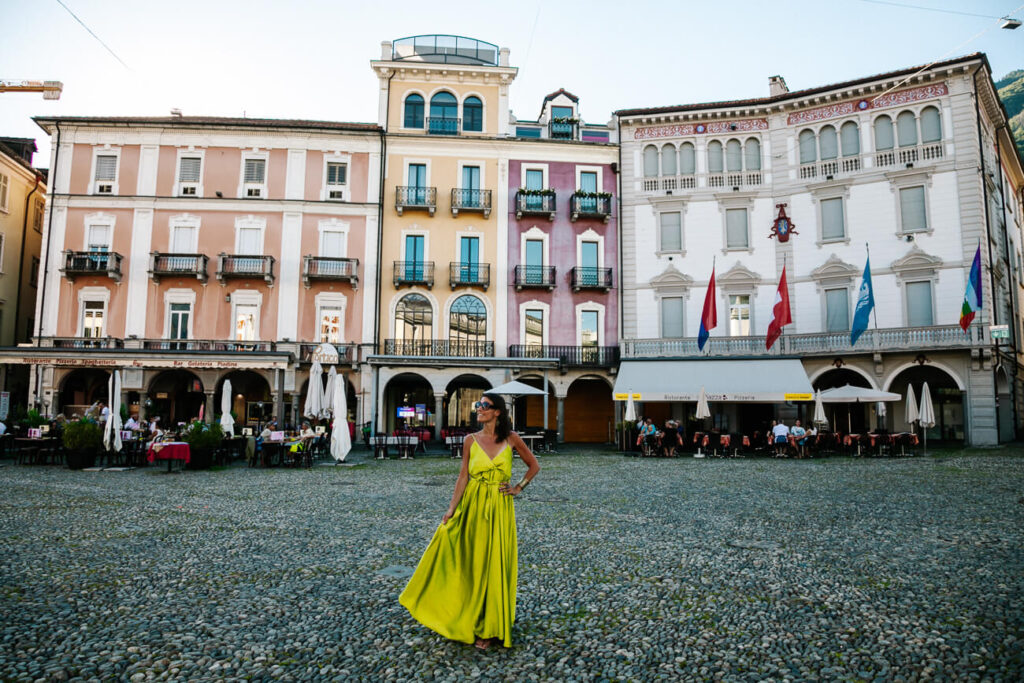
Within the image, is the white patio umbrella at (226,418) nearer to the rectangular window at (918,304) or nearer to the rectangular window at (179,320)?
the rectangular window at (179,320)

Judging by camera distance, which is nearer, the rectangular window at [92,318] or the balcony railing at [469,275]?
the rectangular window at [92,318]

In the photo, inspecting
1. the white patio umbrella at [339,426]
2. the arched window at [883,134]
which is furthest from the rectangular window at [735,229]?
the white patio umbrella at [339,426]

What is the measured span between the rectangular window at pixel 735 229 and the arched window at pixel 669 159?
10.5 feet

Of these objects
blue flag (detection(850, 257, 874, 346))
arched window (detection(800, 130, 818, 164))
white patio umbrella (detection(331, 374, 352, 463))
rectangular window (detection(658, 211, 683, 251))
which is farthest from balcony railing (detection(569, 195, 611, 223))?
white patio umbrella (detection(331, 374, 352, 463))

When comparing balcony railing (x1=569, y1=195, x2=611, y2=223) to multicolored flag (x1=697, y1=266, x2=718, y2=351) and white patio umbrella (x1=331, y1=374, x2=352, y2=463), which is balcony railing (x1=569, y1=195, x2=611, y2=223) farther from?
white patio umbrella (x1=331, y1=374, x2=352, y2=463)

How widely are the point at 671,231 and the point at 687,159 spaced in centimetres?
336

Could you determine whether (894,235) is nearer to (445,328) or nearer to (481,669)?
(445,328)

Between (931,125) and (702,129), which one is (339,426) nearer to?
(702,129)

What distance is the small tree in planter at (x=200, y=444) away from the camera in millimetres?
16484

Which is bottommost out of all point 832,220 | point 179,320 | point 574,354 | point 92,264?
point 574,354

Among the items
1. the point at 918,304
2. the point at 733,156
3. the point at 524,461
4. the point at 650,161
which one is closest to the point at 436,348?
the point at 650,161

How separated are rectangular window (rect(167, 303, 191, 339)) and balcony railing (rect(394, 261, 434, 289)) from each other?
8988mm

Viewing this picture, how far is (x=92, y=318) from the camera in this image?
93.3ft

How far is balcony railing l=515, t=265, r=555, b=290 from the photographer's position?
2981cm
